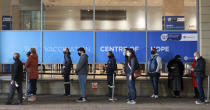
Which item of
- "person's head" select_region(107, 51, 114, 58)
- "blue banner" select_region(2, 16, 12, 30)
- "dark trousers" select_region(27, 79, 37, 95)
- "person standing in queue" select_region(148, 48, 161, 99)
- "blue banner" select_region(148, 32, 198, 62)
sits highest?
"blue banner" select_region(2, 16, 12, 30)

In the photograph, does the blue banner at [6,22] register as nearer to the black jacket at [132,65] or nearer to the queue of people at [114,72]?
the queue of people at [114,72]

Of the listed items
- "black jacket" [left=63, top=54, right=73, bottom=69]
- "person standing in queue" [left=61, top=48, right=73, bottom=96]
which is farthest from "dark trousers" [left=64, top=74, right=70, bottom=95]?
"black jacket" [left=63, top=54, right=73, bottom=69]

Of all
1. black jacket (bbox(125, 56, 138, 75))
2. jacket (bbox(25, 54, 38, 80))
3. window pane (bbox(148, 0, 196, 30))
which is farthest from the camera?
window pane (bbox(148, 0, 196, 30))

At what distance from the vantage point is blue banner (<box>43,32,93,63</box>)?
12.9 m

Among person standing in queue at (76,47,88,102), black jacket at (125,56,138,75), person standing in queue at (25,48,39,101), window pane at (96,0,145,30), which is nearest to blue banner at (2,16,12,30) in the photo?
person standing in queue at (25,48,39,101)

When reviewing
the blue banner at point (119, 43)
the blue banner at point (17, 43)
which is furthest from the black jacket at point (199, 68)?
the blue banner at point (17, 43)

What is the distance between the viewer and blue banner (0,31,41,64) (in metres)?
12.9

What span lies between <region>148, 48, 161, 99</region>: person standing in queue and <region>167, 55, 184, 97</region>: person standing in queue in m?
0.52

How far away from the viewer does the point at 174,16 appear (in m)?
13.0

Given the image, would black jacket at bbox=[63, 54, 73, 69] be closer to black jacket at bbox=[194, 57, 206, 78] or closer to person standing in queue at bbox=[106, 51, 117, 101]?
person standing in queue at bbox=[106, 51, 117, 101]

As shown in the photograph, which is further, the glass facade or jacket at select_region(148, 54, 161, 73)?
the glass facade

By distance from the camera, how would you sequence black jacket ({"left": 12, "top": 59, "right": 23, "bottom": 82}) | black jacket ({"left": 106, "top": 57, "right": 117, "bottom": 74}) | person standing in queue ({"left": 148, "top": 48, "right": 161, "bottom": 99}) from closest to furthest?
black jacket ({"left": 12, "top": 59, "right": 23, "bottom": 82}) < black jacket ({"left": 106, "top": 57, "right": 117, "bottom": 74}) < person standing in queue ({"left": 148, "top": 48, "right": 161, "bottom": 99})

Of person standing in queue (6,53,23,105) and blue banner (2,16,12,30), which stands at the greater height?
blue banner (2,16,12,30)

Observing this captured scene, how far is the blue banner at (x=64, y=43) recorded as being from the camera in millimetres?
12938
